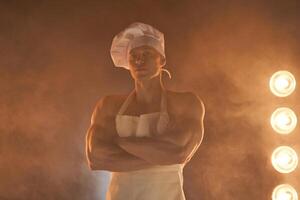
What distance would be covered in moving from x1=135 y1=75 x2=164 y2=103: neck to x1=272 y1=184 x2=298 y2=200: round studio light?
611mm

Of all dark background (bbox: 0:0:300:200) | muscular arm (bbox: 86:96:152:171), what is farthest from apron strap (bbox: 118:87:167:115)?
dark background (bbox: 0:0:300:200)

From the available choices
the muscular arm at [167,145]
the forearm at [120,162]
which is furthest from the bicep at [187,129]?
the forearm at [120,162]

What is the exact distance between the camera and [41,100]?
6.19 feet

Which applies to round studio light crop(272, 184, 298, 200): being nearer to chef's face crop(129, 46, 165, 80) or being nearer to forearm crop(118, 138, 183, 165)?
forearm crop(118, 138, 183, 165)

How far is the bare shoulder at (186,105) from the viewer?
1603mm

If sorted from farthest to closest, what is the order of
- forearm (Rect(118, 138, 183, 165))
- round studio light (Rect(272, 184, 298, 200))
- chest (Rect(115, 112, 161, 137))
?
round studio light (Rect(272, 184, 298, 200)), chest (Rect(115, 112, 161, 137)), forearm (Rect(118, 138, 183, 165))

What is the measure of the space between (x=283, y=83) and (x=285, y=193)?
45cm

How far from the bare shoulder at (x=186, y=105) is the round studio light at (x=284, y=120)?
36 cm

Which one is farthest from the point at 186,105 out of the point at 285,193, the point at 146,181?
the point at 285,193

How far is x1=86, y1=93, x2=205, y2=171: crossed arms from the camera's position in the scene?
1.47 metres

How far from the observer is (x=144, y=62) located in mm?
1644

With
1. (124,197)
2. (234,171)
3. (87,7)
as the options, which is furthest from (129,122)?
(87,7)

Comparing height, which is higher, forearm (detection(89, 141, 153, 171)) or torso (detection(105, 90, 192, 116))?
torso (detection(105, 90, 192, 116))

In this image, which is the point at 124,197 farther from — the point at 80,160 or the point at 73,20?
the point at 73,20
